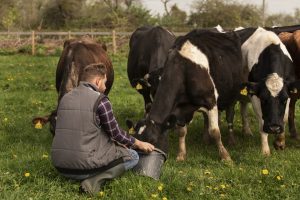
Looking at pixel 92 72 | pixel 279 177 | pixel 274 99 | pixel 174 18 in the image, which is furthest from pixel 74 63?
pixel 174 18

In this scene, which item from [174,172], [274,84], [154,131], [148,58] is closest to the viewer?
[174,172]

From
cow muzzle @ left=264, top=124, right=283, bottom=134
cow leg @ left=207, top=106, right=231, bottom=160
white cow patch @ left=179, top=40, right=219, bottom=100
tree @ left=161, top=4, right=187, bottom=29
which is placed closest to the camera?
cow muzzle @ left=264, top=124, right=283, bottom=134

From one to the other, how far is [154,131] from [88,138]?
4.92 feet

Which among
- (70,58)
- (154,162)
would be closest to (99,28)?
(70,58)

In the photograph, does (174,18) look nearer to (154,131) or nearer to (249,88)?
(249,88)

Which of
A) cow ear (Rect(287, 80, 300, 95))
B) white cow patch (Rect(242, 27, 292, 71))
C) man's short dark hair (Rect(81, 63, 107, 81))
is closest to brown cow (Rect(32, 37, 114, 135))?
man's short dark hair (Rect(81, 63, 107, 81))

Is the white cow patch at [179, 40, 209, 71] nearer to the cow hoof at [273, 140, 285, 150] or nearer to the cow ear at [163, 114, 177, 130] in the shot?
the cow ear at [163, 114, 177, 130]

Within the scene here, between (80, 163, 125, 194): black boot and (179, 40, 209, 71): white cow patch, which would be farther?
(179, 40, 209, 71): white cow patch

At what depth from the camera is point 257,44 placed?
825cm

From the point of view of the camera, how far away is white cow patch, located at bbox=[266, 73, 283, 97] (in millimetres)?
7113

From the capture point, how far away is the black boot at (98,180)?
534 cm

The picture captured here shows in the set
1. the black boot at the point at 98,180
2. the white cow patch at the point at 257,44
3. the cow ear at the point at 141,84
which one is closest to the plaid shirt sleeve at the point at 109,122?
the black boot at the point at 98,180

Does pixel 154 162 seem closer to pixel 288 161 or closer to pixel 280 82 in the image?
pixel 288 161

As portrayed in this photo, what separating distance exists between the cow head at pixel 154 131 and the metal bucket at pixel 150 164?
0.55 meters
